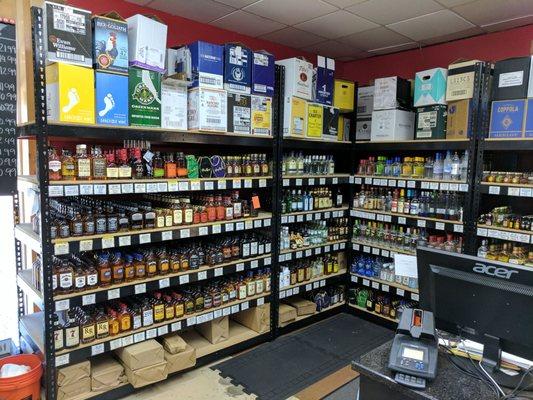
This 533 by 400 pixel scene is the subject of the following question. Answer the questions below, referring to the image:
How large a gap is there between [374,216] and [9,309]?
12.4 feet

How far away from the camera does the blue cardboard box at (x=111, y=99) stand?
258 cm

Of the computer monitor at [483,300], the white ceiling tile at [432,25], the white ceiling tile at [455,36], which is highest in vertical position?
the white ceiling tile at [455,36]

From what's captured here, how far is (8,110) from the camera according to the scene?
302 centimetres

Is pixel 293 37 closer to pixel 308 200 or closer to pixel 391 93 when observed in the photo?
pixel 391 93

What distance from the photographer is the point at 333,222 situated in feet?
15.5

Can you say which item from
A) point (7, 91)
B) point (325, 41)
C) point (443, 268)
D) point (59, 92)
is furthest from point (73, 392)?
point (325, 41)

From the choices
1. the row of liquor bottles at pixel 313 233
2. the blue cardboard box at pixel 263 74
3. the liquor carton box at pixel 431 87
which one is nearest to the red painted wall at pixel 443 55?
the liquor carton box at pixel 431 87

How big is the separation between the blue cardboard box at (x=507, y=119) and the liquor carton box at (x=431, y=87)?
1.71 ft

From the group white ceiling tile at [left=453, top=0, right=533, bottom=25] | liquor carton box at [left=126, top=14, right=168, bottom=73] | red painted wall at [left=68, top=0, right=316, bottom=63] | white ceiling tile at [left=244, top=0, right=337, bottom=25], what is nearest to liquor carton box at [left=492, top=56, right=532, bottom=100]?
white ceiling tile at [left=453, top=0, right=533, bottom=25]

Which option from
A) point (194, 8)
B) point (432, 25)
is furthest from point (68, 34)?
point (432, 25)

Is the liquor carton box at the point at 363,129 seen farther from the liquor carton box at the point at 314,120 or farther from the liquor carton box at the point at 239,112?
the liquor carton box at the point at 239,112

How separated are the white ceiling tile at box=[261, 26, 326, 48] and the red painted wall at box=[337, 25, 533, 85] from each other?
109 cm

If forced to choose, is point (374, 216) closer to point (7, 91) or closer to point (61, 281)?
point (61, 281)

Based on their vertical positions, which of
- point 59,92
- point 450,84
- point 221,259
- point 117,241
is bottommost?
point 221,259
